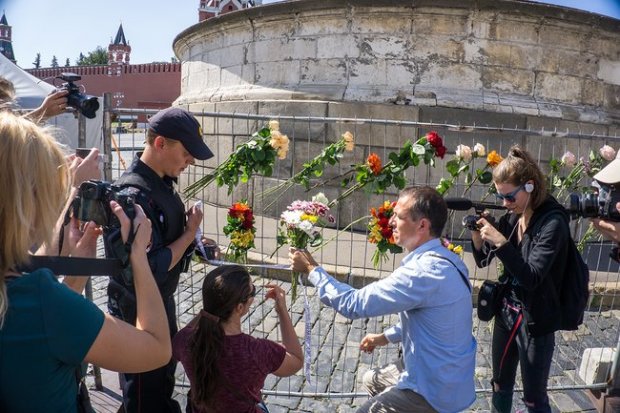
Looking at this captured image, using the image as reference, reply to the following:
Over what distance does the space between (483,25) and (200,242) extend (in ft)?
21.9

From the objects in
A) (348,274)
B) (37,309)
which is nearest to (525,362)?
(37,309)

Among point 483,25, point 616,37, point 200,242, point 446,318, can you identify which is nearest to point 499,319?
point 446,318

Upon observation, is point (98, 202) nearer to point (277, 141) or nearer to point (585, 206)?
point (277, 141)

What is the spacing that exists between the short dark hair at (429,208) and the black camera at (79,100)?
1912mm

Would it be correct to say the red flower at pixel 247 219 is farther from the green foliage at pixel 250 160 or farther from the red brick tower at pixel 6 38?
the red brick tower at pixel 6 38

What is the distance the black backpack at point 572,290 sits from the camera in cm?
271

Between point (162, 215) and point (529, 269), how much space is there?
1.90 meters

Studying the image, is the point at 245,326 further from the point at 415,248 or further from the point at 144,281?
the point at 144,281

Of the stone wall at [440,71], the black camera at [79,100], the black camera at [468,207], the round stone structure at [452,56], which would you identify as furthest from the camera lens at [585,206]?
the round stone structure at [452,56]

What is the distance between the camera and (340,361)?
4.04m

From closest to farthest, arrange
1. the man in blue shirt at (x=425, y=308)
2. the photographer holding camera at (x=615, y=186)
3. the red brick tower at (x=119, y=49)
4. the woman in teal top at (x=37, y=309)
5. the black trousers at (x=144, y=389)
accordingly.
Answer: the woman in teal top at (x=37, y=309) < the man in blue shirt at (x=425, y=308) < the black trousers at (x=144, y=389) < the photographer holding camera at (x=615, y=186) < the red brick tower at (x=119, y=49)

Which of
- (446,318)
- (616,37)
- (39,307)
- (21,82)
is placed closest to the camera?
(39,307)

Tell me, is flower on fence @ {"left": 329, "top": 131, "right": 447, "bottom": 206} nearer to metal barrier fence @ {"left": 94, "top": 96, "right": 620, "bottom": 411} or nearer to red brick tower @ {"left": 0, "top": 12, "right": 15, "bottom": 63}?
metal barrier fence @ {"left": 94, "top": 96, "right": 620, "bottom": 411}

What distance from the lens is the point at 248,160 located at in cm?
331
